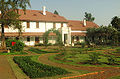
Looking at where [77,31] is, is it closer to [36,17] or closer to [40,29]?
[40,29]

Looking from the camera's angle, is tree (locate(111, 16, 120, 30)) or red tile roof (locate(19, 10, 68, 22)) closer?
red tile roof (locate(19, 10, 68, 22))

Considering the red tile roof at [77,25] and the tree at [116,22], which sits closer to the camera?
the tree at [116,22]

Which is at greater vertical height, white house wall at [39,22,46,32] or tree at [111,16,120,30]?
tree at [111,16,120,30]

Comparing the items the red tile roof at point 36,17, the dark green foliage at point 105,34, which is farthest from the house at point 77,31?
the red tile roof at point 36,17

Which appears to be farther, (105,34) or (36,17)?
(36,17)

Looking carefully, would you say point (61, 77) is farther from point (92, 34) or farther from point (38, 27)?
point (92, 34)

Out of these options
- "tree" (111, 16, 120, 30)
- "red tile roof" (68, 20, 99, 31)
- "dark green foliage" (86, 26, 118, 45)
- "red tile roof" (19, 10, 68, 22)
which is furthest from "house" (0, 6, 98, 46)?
"tree" (111, 16, 120, 30)

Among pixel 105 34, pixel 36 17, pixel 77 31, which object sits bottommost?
pixel 105 34

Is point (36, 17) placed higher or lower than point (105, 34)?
higher

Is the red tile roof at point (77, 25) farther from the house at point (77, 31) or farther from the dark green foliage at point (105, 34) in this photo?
the dark green foliage at point (105, 34)

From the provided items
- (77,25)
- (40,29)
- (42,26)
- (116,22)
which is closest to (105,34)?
(116,22)

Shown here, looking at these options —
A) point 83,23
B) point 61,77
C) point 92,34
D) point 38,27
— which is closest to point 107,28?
point 92,34

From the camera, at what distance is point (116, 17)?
38.0 meters

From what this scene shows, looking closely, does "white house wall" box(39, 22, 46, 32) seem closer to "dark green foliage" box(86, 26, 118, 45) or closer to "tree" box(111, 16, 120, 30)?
"dark green foliage" box(86, 26, 118, 45)
